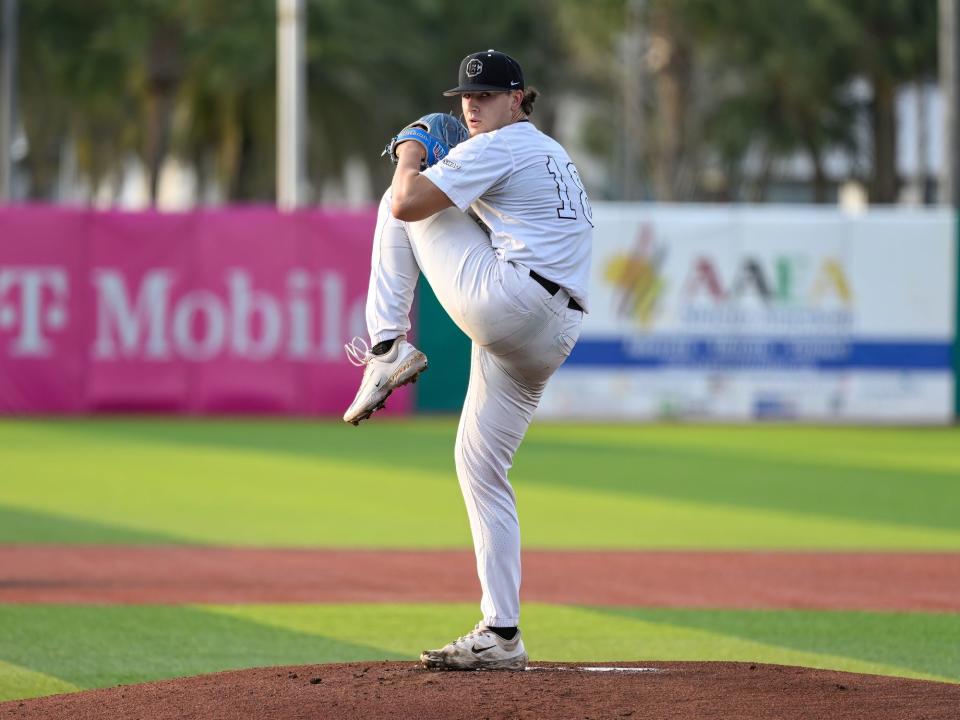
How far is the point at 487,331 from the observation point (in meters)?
5.85

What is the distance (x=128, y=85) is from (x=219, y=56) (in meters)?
5.79

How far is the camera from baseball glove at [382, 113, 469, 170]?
583 centimetres

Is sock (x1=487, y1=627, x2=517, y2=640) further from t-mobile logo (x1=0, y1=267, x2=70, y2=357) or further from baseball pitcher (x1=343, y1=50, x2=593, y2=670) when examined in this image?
t-mobile logo (x1=0, y1=267, x2=70, y2=357)

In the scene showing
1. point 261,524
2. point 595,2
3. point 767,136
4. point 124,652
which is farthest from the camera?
point 767,136

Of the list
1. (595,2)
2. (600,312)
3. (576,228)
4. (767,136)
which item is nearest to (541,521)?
(576,228)

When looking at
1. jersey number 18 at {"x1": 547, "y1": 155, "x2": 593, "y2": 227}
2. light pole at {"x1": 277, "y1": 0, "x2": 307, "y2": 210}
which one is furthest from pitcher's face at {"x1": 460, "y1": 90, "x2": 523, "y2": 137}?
light pole at {"x1": 277, "y1": 0, "x2": 307, "y2": 210}

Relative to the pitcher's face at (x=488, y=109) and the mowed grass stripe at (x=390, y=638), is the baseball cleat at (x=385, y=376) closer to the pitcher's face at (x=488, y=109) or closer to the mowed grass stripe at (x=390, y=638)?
the pitcher's face at (x=488, y=109)

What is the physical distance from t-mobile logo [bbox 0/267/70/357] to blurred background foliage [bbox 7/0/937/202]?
51.0 ft

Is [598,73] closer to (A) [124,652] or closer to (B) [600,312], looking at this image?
(B) [600,312]

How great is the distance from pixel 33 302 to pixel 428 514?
9262mm

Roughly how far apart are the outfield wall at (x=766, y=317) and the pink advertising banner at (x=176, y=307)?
281 centimetres

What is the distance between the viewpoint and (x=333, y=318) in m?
20.3

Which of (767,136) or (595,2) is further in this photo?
(767,136)

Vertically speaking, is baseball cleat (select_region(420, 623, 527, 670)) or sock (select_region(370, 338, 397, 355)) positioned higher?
sock (select_region(370, 338, 397, 355))
